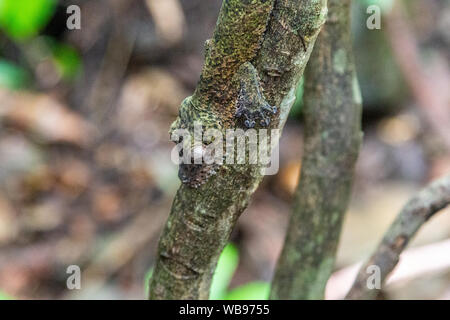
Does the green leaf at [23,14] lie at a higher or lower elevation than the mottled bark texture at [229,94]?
higher

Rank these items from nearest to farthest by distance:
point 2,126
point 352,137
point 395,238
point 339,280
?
1. point 395,238
2. point 352,137
3. point 339,280
4. point 2,126

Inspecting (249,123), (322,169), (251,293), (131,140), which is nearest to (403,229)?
(322,169)

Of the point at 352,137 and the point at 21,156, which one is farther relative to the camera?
the point at 21,156

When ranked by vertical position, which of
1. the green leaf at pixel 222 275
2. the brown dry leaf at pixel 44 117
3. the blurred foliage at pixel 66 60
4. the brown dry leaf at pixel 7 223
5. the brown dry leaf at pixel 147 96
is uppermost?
the blurred foliage at pixel 66 60

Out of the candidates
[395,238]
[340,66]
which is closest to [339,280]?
[395,238]

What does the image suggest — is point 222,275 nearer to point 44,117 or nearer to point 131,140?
point 131,140

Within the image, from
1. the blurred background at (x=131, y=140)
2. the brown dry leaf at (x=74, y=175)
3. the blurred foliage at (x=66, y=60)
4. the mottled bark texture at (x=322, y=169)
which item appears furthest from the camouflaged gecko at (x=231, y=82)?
the blurred foliage at (x=66, y=60)

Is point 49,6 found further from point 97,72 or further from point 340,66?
point 340,66

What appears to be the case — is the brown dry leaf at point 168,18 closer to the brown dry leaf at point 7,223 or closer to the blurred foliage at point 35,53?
the blurred foliage at point 35,53
